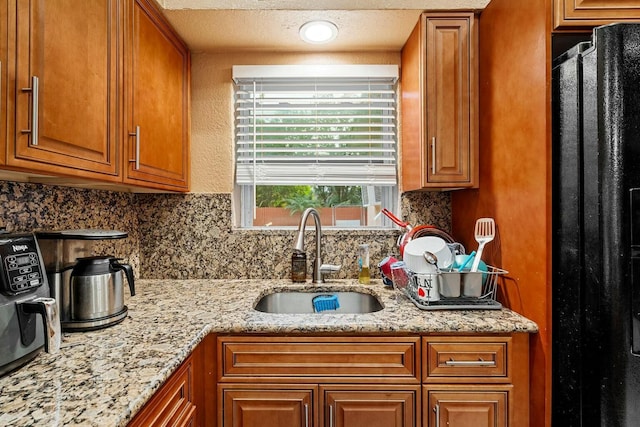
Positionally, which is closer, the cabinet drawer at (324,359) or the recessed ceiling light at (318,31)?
the cabinet drawer at (324,359)

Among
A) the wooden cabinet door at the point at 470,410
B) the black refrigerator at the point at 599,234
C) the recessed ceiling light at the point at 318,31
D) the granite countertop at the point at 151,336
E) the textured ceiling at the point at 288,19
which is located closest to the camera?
the granite countertop at the point at 151,336

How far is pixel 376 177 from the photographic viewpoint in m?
1.91

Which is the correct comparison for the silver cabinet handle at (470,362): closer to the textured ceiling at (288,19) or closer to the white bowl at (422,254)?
the white bowl at (422,254)

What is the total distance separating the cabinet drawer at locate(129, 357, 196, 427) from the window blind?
1086 mm

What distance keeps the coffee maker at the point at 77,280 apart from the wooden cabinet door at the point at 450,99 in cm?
127

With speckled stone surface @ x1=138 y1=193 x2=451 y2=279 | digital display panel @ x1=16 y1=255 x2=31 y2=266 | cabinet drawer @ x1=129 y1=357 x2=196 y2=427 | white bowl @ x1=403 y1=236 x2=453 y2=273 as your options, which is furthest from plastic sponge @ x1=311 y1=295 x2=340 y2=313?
digital display panel @ x1=16 y1=255 x2=31 y2=266

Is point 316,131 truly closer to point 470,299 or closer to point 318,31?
point 318,31

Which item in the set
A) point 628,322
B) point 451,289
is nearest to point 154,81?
point 451,289

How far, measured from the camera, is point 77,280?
3.54 ft

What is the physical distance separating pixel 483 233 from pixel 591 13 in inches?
32.7

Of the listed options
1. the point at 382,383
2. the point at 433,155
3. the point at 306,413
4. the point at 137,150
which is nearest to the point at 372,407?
the point at 382,383

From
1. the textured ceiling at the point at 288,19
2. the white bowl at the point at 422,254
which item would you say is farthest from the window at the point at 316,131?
the white bowl at the point at 422,254

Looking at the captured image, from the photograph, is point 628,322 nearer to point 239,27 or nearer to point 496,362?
point 496,362

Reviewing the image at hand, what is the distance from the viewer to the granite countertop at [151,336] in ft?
2.23
